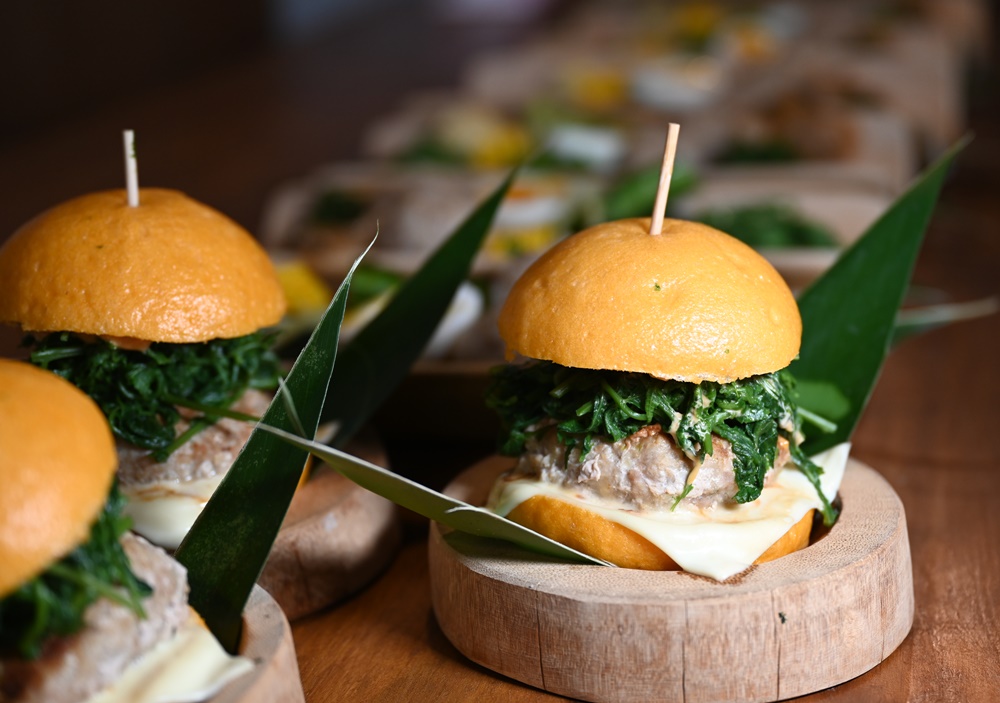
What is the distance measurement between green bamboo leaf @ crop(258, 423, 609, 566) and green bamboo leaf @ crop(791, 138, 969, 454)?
27.3 inches

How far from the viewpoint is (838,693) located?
155cm

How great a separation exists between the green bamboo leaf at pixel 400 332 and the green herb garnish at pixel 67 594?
0.91 metres

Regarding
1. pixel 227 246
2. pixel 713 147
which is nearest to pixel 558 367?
pixel 227 246

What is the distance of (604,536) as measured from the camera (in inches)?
61.9

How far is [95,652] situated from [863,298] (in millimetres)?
1484

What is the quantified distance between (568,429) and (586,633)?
303 mm

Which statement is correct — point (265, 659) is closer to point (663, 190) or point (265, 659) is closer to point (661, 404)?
point (661, 404)

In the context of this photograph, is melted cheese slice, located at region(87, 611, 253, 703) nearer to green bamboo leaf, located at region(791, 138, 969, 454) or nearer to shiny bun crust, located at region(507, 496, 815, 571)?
shiny bun crust, located at region(507, 496, 815, 571)

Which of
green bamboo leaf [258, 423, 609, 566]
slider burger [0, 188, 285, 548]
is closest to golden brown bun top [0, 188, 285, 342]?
slider burger [0, 188, 285, 548]

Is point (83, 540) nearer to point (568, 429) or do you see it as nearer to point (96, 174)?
point (568, 429)

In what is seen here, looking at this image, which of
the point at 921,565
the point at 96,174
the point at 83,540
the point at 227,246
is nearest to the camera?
the point at 83,540

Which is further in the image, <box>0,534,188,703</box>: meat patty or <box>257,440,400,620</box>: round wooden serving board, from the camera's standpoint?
<box>257,440,400,620</box>: round wooden serving board

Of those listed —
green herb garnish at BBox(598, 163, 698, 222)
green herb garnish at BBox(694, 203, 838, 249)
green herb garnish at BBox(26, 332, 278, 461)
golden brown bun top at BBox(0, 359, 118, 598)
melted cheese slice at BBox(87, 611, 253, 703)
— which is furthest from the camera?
green herb garnish at BBox(598, 163, 698, 222)

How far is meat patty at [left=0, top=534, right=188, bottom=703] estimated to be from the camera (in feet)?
3.76
